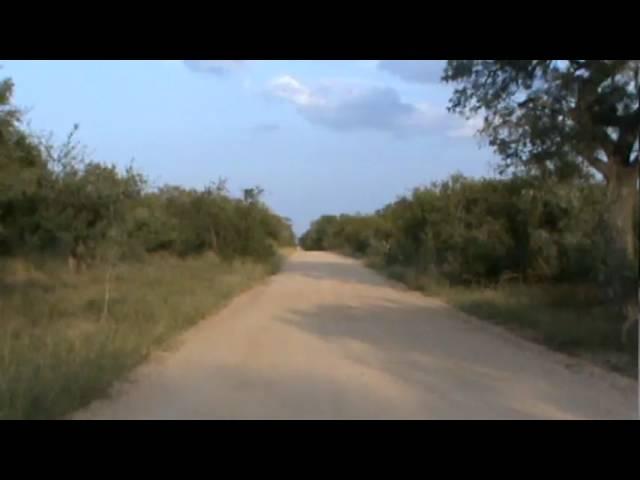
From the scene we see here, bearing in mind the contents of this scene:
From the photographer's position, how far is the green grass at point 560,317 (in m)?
13.4

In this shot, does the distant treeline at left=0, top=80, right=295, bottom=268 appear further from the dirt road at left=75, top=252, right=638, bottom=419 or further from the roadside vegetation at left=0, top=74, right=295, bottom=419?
the dirt road at left=75, top=252, right=638, bottom=419

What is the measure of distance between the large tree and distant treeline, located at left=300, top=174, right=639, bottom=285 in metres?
0.67

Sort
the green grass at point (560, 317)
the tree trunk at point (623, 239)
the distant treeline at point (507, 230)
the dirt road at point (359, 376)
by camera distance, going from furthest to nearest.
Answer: the distant treeline at point (507, 230) → the green grass at point (560, 317) → the tree trunk at point (623, 239) → the dirt road at point (359, 376)

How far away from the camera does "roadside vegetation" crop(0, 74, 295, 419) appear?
10.1m

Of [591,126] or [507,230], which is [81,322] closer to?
[591,126]

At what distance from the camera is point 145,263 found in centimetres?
3738

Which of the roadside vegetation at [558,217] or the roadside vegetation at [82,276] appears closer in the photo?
the roadside vegetation at [82,276]

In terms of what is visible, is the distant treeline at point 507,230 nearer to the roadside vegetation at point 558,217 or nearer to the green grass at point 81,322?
the roadside vegetation at point 558,217

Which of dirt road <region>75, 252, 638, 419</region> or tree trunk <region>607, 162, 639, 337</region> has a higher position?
tree trunk <region>607, 162, 639, 337</region>

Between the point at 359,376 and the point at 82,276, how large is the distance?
18.4m

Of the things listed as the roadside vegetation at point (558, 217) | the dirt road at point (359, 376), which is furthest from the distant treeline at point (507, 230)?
the dirt road at point (359, 376)

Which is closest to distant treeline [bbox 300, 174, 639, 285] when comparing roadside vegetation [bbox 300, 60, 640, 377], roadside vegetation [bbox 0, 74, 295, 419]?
roadside vegetation [bbox 300, 60, 640, 377]

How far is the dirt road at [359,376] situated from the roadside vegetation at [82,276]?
56cm

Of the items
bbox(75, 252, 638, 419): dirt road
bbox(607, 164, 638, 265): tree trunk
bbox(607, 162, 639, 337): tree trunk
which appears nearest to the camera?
bbox(75, 252, 638, 419): dirt road
